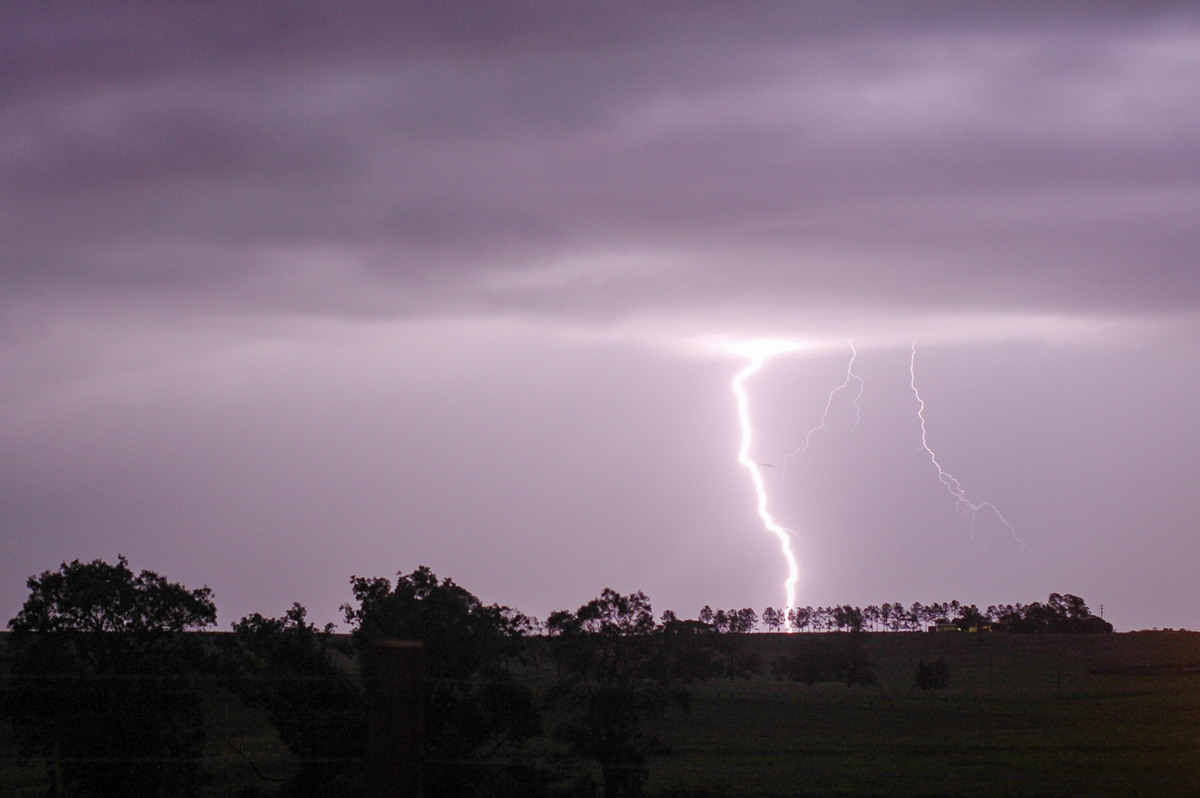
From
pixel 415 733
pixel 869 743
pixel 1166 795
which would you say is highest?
pixel 415 733

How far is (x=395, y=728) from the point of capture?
18.2 ft

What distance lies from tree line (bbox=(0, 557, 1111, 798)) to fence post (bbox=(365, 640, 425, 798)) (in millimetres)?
10388

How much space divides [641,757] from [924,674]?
51535 millimetres

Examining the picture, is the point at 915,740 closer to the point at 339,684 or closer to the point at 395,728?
the point at 339,684

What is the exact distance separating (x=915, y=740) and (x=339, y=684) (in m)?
22.0

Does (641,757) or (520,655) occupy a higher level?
(520,655)

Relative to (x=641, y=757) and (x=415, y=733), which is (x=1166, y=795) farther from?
(x=641, y=757)

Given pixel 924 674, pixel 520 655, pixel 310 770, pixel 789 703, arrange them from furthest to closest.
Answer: pixel 924 674
pixel 789 703
pixel 520 655
pixel 310 770

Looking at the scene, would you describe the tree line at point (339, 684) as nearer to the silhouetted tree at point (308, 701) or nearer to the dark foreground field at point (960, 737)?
the silhouetted tree at point (308, 701)

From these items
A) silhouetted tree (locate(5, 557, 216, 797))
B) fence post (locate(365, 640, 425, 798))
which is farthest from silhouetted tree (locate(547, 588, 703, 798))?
fence post (locate(365, 640, 425, 798))

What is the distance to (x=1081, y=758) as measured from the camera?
75.5 ft

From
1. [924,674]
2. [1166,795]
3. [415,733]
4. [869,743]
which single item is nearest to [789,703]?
[869,743]

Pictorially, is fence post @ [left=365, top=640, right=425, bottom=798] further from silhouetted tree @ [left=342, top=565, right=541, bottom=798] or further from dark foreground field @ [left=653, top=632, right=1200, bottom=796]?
silhouetted tree @ [left=342, top=565, right=541, bottom=798]

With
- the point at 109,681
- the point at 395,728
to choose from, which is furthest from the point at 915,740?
the point at 395,728
